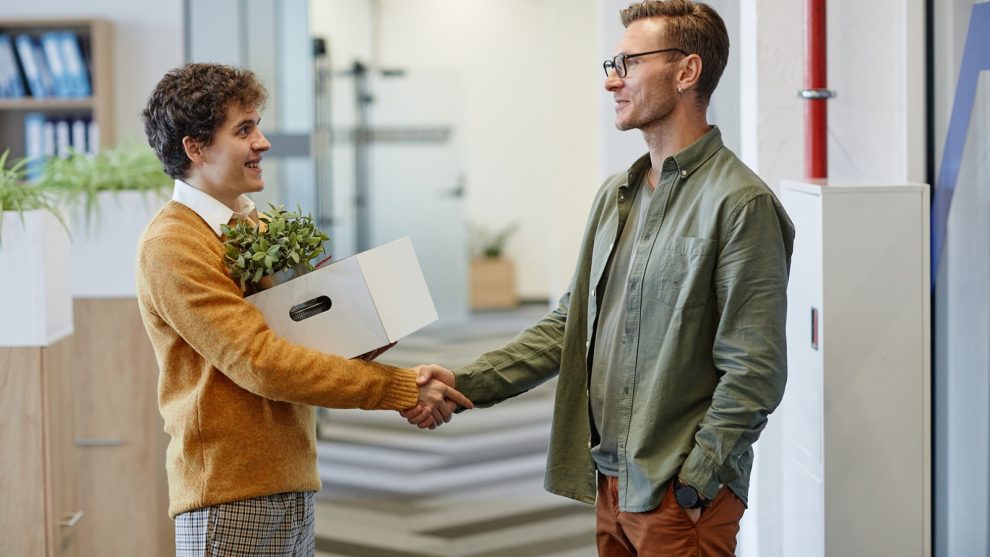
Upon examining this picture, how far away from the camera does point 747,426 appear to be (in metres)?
1.78

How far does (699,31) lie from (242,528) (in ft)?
3.83

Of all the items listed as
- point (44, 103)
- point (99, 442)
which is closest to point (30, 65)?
point (44, 103)

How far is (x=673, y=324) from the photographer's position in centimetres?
184

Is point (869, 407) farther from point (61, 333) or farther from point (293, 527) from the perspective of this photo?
point (61, 333)

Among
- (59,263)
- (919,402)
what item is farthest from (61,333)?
(919,402)

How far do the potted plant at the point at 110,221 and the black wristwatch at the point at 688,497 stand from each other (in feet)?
6.71

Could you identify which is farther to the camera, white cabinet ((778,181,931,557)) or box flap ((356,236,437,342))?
white cabinet ((778,181,931,557))

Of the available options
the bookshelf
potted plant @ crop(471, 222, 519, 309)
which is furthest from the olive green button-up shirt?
potted plant @ crop(471, 222, 519, 309)

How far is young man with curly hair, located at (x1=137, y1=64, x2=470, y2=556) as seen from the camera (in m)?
1.89

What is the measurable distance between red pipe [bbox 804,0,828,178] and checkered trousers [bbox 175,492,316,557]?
1547 mm

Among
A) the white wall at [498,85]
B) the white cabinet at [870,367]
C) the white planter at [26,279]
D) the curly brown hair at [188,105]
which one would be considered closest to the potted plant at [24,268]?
the white planter at [26,279]

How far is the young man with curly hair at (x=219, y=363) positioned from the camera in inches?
74.2

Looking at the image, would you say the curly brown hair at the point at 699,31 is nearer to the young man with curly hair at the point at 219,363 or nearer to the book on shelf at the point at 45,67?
the young man with curly hair at the point at 219,363

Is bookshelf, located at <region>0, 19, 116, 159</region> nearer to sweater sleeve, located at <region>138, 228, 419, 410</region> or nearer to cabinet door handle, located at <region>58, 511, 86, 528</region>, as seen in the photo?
cabinet door handle, located at <region>58, 511, 86, 528</region>
